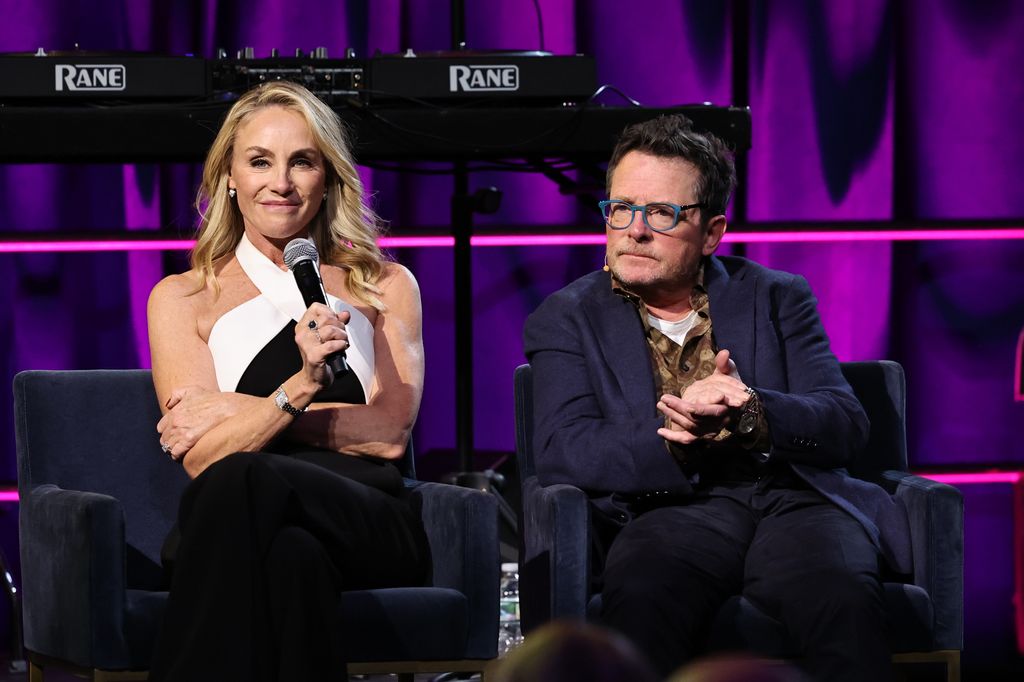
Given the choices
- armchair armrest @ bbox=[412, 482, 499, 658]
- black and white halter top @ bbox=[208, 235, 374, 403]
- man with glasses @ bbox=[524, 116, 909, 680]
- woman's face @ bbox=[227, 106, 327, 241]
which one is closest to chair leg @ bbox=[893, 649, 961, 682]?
man with glasses @ bbox=[524, 116, 909, 680]

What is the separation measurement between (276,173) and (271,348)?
329 mm

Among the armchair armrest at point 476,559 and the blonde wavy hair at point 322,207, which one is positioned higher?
the blonde wavy hair at point 322,207

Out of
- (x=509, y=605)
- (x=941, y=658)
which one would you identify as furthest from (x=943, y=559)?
(x=509, y=605)

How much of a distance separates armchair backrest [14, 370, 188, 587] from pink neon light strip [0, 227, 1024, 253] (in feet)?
4.92

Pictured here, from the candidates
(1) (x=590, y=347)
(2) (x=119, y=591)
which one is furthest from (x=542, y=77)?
(2) (x=119, y=591)

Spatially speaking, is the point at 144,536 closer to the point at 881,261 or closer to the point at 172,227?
the point at 172,227

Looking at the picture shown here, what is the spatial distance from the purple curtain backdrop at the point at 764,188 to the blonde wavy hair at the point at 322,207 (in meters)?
1.56

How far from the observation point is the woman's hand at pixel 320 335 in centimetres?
239

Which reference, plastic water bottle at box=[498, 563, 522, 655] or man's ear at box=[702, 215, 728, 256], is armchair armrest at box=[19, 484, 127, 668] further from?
plastic water bottle at box=[498, 563, 522, 655]

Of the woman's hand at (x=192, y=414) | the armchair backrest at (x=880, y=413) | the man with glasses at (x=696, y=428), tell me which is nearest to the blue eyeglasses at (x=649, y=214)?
the man with glasses at (x=696, y=428)

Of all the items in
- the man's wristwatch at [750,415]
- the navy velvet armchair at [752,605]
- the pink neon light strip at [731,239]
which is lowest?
the navy velvet armchair at [752,605]

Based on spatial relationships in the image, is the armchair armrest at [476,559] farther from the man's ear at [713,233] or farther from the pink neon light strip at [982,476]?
the pink neon light strip at [982,476]

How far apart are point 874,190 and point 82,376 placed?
256 centimetres

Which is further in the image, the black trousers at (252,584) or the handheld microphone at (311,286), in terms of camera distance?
the handheld microphone at (311,286)
